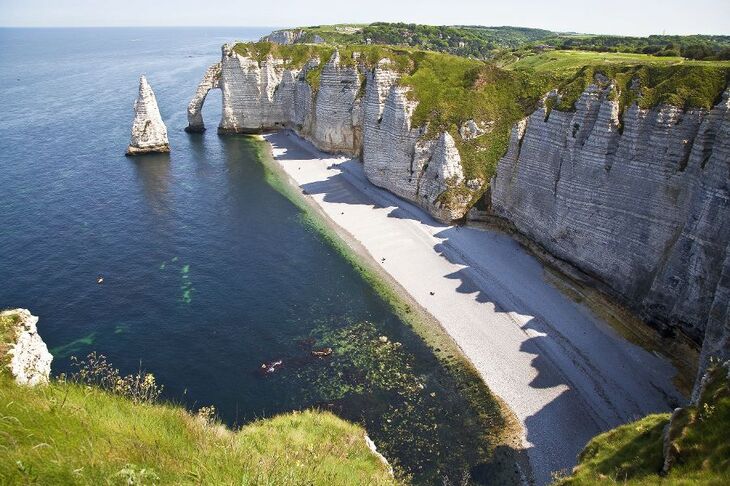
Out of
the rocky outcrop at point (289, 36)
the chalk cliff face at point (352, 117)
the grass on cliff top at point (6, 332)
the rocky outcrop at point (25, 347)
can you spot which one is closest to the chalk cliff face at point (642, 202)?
the chalk cliff face at point (352, 117)

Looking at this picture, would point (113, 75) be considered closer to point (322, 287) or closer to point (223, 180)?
point (223, 180)

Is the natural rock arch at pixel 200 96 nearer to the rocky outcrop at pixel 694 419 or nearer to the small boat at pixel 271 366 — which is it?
the small boat at pixel 271 366

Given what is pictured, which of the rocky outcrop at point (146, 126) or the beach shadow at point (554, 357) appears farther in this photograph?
the rocky outcrop at point (146, 126)

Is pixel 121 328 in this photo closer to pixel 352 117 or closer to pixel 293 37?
pixel 352 117

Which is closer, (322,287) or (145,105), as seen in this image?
(322,287)

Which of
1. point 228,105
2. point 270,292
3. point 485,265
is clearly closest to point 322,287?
point 270,292

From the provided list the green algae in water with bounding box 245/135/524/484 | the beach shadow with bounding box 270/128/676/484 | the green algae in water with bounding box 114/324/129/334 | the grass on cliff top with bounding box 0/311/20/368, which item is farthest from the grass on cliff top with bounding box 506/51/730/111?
the green algae in water with bounding box 114/324/129/334
